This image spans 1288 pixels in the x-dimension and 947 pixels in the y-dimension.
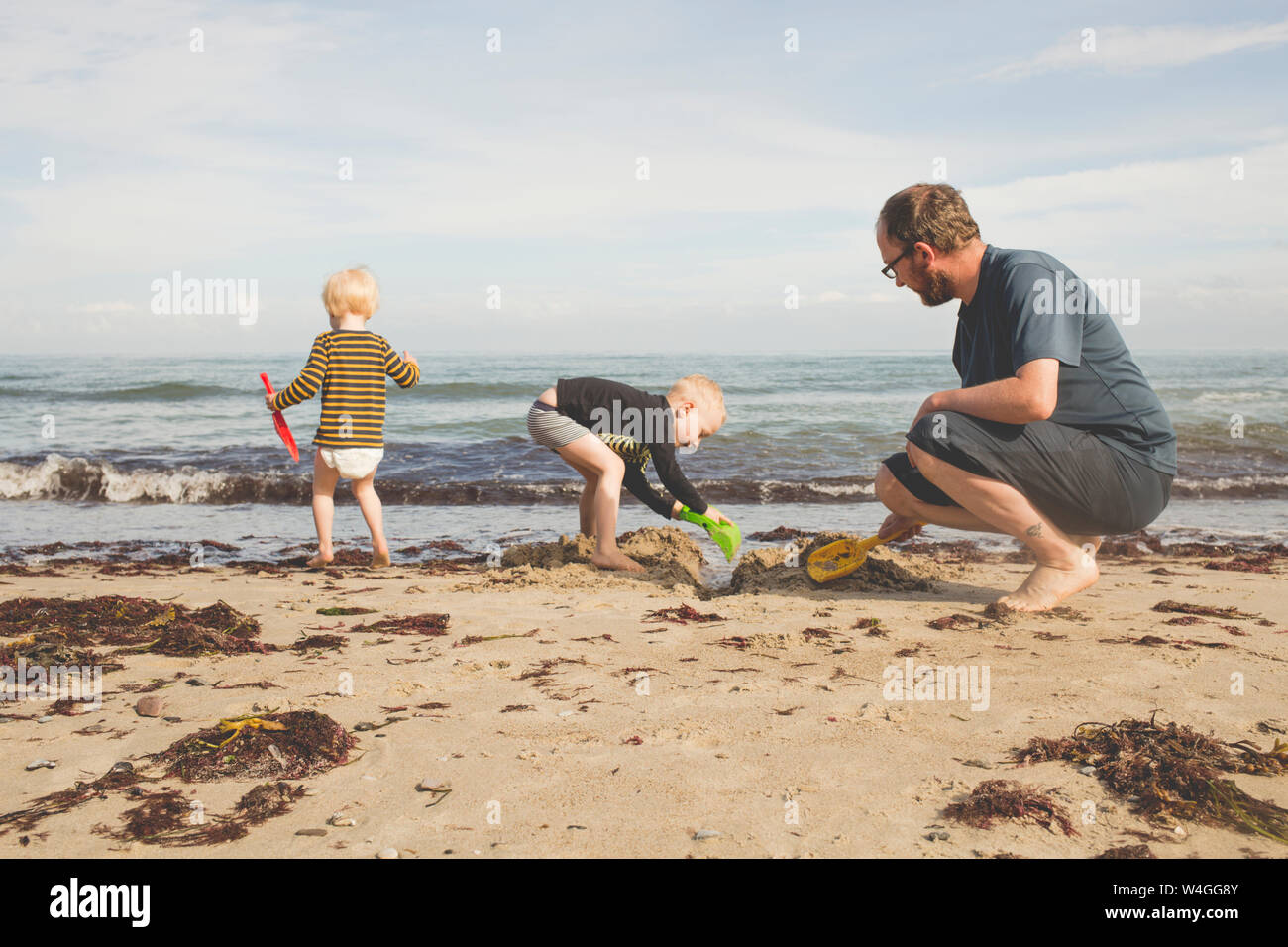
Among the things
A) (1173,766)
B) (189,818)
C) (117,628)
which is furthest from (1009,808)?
(117,628)

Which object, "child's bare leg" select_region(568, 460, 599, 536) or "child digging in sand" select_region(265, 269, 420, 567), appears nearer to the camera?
"child's bare leg" select_region(568, 460, 599, 536)

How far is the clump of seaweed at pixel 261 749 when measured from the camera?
221 centimetres

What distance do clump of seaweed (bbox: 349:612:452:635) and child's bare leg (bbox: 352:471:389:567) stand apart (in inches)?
62.2

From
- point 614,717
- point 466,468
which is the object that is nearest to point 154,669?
point 614,717

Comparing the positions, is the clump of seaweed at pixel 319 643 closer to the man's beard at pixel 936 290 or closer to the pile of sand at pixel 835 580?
the pile of sand at pixel 835 580

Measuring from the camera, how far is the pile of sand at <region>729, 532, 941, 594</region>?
13.9ft

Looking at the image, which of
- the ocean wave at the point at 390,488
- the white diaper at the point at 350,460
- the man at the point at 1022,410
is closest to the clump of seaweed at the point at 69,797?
the man at the point at 1022,410

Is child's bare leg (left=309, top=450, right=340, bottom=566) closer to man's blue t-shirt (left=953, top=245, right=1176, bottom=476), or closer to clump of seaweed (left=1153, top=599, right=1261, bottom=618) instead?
man's blue t-shirt (left=953, top=245, right=1176, bottom=476)

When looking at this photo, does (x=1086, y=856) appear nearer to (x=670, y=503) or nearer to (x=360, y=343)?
(x=670, y=503)

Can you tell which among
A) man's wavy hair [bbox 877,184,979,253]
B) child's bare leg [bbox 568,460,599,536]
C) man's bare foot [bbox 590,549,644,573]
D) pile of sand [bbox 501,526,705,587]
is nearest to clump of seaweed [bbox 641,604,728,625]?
pile of sand [bbox 501,526,705,587]

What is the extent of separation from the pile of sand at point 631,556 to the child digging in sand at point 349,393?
95cm

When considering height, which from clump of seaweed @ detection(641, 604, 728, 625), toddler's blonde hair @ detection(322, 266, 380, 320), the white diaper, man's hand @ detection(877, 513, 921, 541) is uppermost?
toddler's blonde hair @ detection(322, 266, 380, 320)

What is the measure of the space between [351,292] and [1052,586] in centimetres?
420

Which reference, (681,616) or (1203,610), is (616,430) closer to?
(681,616)
